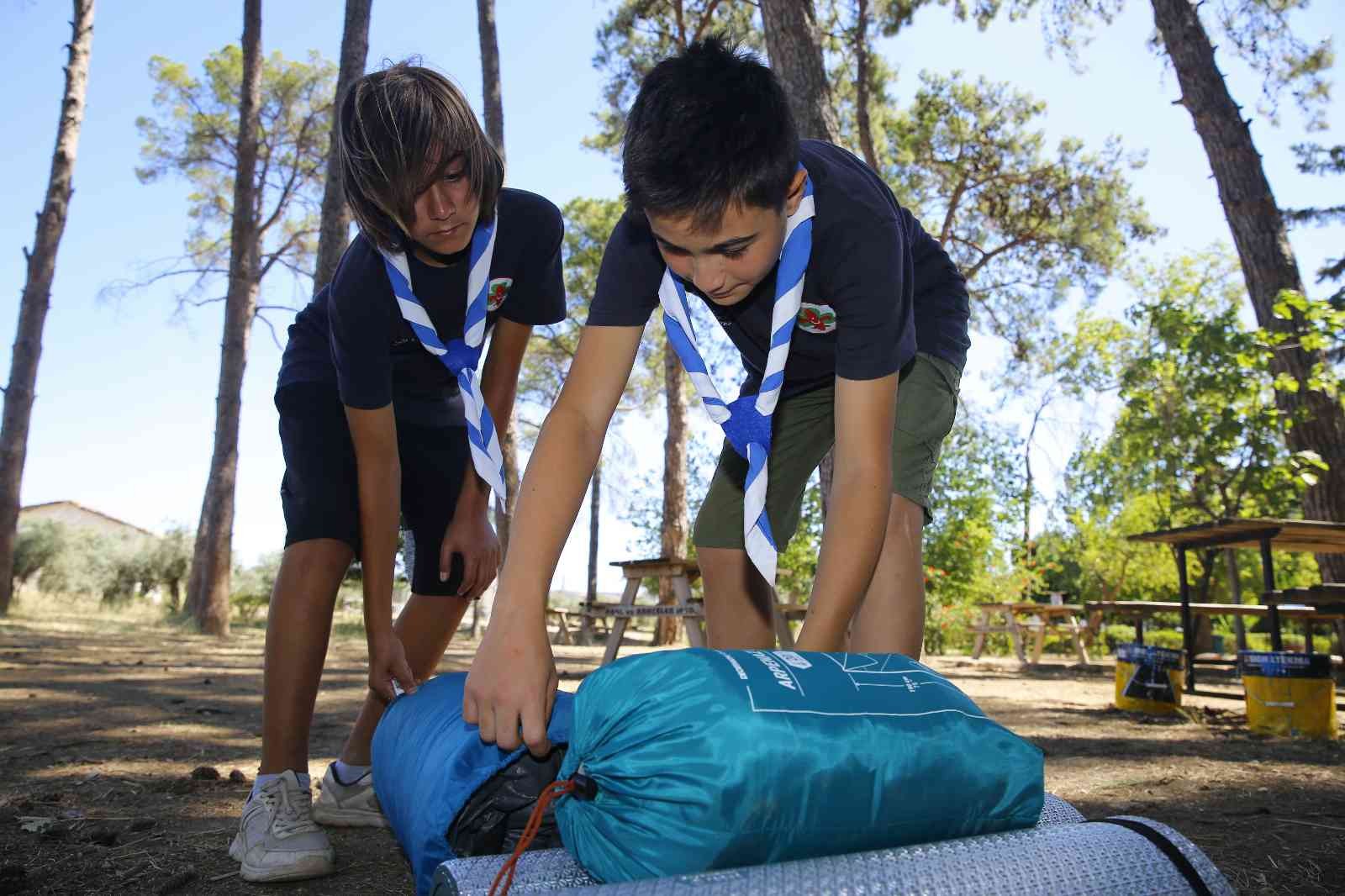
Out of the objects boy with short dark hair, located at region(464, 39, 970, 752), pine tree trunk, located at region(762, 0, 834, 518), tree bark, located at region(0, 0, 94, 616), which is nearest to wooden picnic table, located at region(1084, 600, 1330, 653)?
pine tree trunk, located at region(762, 0, 834, 518)

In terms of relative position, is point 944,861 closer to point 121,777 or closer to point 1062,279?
point 121,777

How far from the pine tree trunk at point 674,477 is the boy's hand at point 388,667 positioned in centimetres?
1090

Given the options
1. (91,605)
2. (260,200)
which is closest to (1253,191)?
(260,200)

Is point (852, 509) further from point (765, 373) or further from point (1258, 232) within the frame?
point (1258, 232)

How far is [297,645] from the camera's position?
6.81 feet

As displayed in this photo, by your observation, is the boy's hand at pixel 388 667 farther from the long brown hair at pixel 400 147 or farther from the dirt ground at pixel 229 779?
the long brown hair at pixel 400 147

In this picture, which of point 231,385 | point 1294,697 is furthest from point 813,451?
point 231,385

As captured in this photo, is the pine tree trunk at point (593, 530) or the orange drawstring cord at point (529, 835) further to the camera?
the pine tree trunk at point (593, 530)

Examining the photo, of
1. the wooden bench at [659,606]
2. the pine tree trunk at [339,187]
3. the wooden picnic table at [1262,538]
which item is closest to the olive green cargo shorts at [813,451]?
the wooden picnic table at [1262,538]

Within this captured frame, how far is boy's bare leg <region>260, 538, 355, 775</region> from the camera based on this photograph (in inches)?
79.7

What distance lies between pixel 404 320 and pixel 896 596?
128cm

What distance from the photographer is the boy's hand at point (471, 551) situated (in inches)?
94.3

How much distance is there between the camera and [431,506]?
2.44 metres

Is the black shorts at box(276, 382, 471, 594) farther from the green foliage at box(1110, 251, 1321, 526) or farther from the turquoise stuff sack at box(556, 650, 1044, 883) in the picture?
the green foliage at box(1110, 251, 1321, 526)
